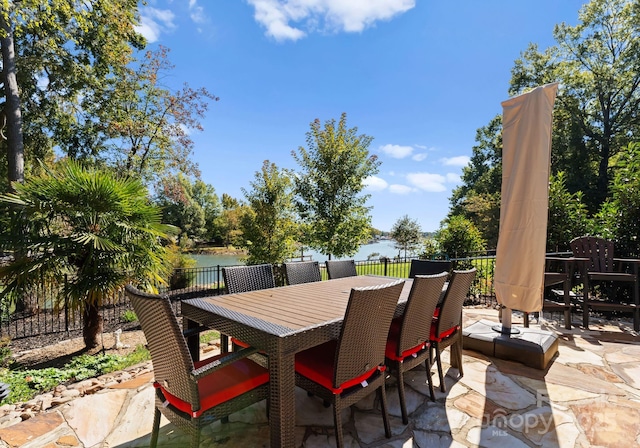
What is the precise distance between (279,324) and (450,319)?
1.61m

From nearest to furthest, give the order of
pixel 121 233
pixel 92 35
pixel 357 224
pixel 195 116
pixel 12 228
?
pixel 12 228 → pixel 121 233 → pixel 357 224 → pixel 92 35 → pixel 195 116

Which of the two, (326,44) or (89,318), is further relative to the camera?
(326,44)

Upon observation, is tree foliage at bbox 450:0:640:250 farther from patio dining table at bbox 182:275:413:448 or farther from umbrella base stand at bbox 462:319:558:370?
patio dining table at bbox 182:275:413:448

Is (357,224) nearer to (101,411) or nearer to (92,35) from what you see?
(101,411)

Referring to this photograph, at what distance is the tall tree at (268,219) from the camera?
25.4ft

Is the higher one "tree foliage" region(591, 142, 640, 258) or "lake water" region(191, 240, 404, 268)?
"tree foliage" region(591, 142, 640, 258)

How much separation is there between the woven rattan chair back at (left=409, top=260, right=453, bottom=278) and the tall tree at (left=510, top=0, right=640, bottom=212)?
1518cm

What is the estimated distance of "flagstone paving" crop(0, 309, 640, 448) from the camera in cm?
185

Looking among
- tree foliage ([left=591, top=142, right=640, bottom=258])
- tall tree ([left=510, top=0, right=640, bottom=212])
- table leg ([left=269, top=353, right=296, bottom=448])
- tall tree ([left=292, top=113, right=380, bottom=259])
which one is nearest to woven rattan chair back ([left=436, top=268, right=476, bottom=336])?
table leg ([left=269, top=353, right=296, bottom=448])

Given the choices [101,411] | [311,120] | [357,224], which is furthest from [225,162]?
[101,411]

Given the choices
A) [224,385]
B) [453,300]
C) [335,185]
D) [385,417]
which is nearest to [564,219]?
[453,300]

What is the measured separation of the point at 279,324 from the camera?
1.71m

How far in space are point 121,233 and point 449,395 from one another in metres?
3.94

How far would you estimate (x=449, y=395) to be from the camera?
2.40 m
